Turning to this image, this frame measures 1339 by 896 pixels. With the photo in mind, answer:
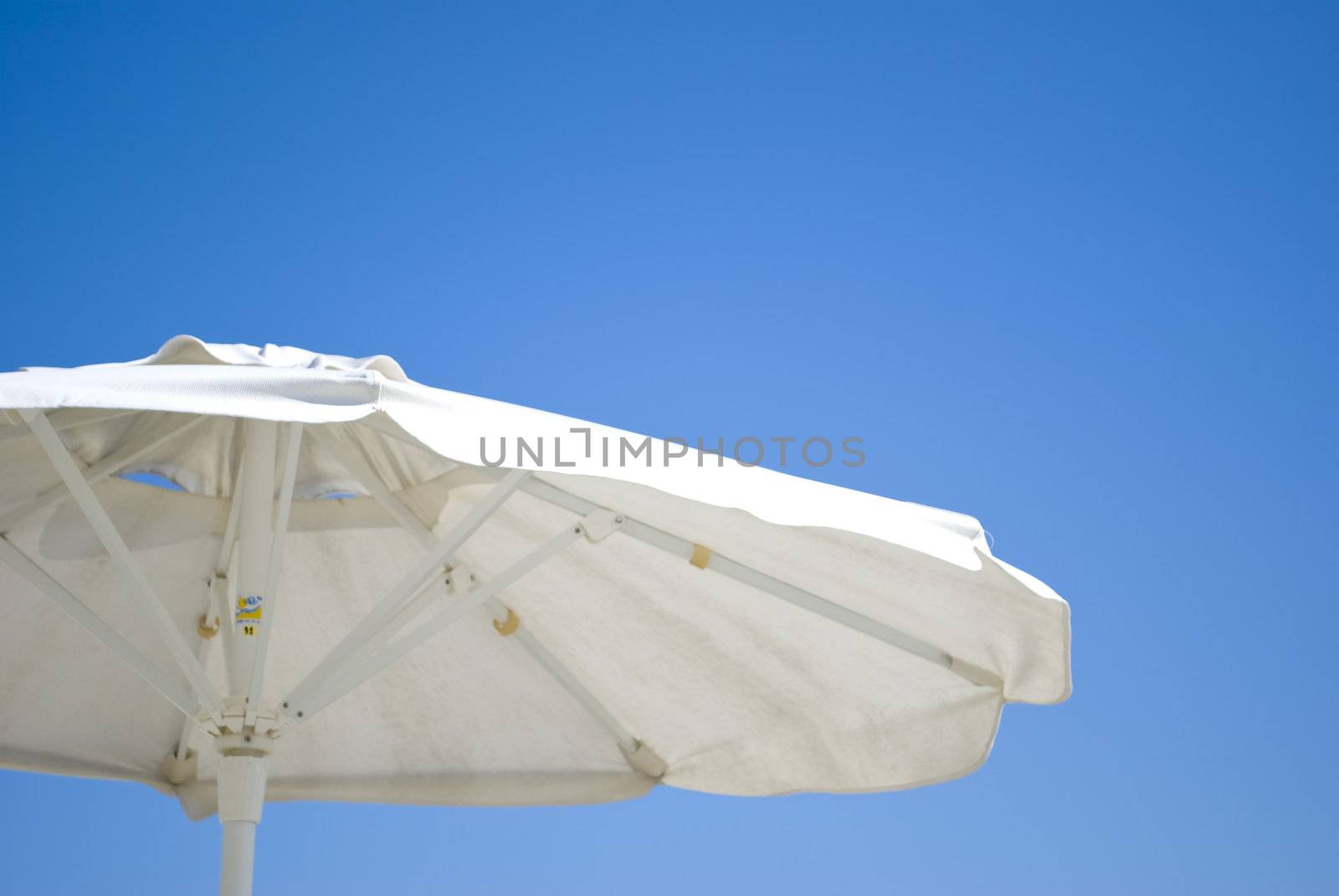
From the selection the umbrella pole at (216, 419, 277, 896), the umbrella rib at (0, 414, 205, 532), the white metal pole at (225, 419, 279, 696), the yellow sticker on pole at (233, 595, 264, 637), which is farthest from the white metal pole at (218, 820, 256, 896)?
the umbrella rib at (0, 414, 205, 532)

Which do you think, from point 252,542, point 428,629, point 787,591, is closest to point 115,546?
point 252,542

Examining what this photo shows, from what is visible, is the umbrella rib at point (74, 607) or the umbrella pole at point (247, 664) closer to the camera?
the umbrella rib at point (74, 607)

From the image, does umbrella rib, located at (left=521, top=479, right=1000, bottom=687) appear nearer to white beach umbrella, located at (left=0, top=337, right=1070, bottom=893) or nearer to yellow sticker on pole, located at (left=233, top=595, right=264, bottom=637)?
white beach umbrella, located at (left=0, top=337, right=1070, bottom=893)

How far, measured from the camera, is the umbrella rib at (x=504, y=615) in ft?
14.9

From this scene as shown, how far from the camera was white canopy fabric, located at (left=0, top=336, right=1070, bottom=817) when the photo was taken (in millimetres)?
3826

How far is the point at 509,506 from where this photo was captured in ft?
15.5

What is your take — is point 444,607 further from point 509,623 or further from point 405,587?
point 405,587

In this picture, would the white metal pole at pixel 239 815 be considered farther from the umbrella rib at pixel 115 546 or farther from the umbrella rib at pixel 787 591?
the umbrella rib at pixel 787 591

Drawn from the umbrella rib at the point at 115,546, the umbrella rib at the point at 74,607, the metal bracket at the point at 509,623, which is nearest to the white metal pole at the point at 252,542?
the umbrella rib at the point at 115,546

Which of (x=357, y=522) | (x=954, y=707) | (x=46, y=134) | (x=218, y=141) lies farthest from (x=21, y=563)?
(x=46, y=134)

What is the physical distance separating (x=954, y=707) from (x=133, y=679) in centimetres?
305

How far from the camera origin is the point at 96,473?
14.4 feet

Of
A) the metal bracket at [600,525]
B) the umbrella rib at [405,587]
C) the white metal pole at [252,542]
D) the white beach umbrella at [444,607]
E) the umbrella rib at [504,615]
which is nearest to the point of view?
the white beach umbrella at [444,607]

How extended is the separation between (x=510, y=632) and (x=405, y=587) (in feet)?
3.18
